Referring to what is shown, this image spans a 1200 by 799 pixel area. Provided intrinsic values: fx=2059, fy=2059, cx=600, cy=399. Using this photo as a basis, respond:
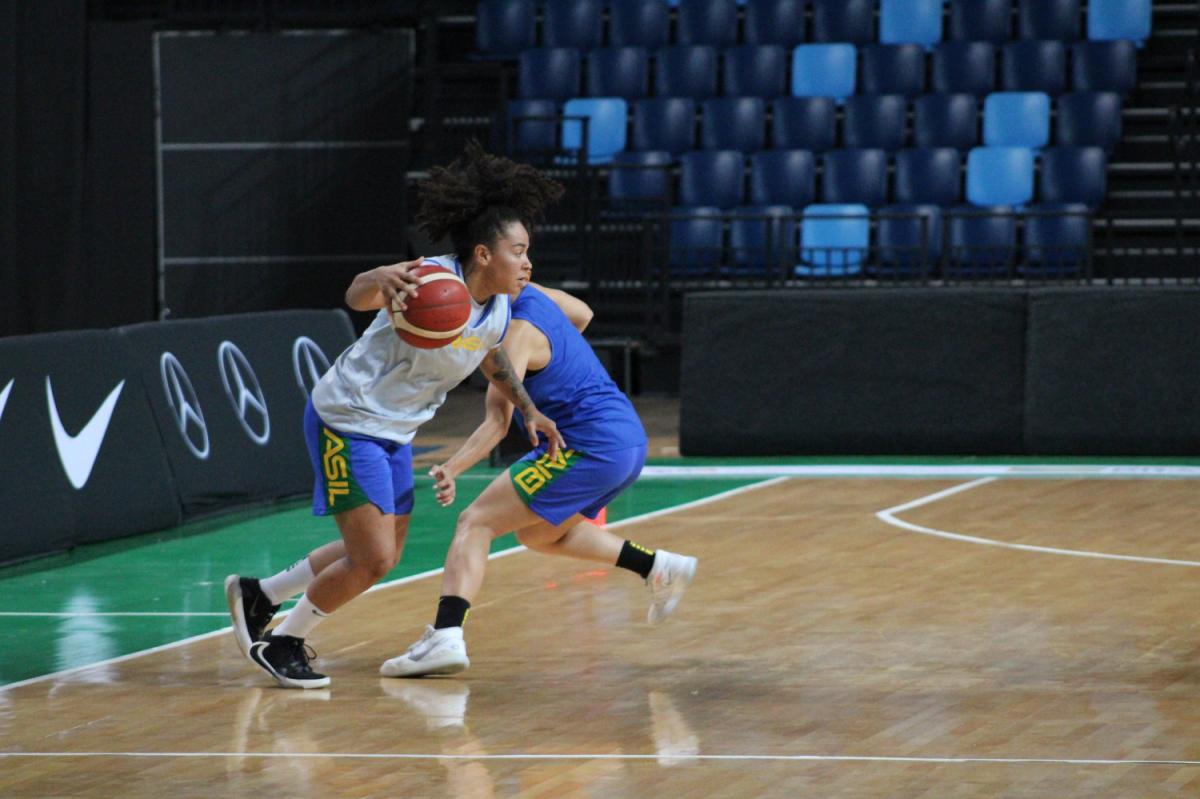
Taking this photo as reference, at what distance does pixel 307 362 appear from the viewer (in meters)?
13.5

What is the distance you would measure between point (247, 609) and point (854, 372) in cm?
818

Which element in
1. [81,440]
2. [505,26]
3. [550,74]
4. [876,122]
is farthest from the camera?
[505,26]

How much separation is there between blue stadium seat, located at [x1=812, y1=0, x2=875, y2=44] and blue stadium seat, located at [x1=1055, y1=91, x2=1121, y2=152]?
2.25 metres

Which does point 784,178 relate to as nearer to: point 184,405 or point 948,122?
point 948,122

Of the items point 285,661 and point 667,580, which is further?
point 667,580

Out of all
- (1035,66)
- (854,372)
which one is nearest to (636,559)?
(854,372)

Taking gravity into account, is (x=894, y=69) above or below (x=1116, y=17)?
below

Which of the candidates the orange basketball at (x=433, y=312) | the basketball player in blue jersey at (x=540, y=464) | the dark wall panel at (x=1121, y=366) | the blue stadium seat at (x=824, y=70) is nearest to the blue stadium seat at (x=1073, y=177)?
the blue stadium seat at (x=824, y=70)

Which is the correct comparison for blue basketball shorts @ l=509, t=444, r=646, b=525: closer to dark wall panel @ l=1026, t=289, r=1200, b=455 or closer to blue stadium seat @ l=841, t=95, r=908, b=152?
dark wall panel @ l=1026, t=289, r=1200, b=455

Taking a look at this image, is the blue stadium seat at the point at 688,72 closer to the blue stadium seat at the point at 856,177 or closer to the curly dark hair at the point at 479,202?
the blue stadium seat at the point at 856,177

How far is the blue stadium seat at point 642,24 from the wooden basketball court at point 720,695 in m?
11.0

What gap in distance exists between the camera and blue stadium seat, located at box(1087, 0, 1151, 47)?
20.0 meters

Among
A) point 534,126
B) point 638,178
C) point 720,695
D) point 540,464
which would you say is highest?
point 534,126

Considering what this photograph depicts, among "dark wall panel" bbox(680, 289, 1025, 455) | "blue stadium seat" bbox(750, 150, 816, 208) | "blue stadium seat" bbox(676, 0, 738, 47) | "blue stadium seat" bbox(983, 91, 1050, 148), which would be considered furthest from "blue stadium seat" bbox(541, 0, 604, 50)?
"dark wall panel" bbox(680, 289, 1025, 455)
